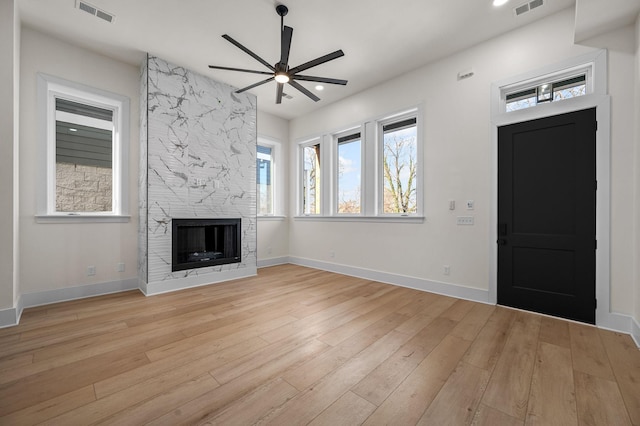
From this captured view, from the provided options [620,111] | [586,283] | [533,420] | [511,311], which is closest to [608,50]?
[620,111]

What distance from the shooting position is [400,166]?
179 inches

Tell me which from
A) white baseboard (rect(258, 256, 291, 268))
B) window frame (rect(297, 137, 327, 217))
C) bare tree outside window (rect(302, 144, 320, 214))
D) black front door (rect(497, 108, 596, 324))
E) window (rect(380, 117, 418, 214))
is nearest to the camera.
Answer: black front door (rect(497, 108, 596, 324))

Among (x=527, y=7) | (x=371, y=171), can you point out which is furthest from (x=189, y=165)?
(x=527, y=7)

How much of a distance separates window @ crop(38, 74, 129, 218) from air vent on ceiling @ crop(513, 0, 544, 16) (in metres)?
5.32

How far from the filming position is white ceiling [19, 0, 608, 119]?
115 inches

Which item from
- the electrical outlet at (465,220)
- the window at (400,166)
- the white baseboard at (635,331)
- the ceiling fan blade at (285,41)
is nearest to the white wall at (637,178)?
A: the white baseboard at (635,331)

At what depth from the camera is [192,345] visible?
2334mm

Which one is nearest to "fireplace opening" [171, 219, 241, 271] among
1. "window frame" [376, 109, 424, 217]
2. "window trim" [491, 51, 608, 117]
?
"window frame" [376, 109, 424, 217]

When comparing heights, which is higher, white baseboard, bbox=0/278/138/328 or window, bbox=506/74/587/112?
window, bbox=506/74/587/112

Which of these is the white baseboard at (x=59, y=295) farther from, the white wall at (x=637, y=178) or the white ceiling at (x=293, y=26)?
the white wall at (x=637, y=178)

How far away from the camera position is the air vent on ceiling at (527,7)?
2826 mm

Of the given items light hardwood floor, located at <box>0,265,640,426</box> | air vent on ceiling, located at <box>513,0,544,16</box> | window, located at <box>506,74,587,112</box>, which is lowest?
light hardwood floor, located at <box>0,265,640,426</box>

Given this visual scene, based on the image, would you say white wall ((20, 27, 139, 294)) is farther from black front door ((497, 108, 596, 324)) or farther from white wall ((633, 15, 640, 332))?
white wall ((633, 15, 640, 332))

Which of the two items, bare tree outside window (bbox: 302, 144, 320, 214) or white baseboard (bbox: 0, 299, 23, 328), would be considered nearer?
white baseboard (bbox: 0, 299, 23, 328)
